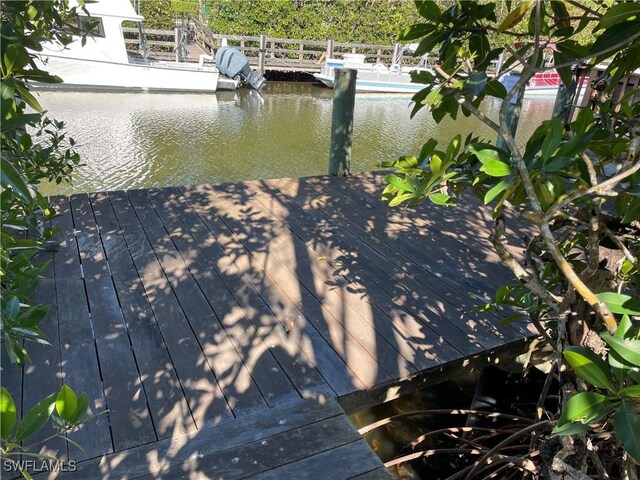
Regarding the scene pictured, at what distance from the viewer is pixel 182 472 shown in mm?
1441

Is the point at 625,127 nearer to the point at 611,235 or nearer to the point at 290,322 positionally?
the point at 611,235

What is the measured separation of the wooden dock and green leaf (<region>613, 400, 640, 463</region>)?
0.87 meters

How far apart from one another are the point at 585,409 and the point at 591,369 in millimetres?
73

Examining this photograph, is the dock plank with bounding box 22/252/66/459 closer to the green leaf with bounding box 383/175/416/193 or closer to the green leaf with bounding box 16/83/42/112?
the green leaf with bounding box 16/83/42/112

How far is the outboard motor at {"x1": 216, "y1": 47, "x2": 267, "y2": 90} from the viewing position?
11953 millimetres

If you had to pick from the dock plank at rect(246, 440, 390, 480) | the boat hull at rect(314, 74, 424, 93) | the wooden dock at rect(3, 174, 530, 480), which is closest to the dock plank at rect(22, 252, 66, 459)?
the wooden dock at rect(3, 174, 530, 480)

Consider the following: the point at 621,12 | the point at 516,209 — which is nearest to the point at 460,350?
the point at 516,209

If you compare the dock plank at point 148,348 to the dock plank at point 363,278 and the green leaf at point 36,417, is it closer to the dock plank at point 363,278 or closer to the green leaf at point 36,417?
the green leaf at point 36,417

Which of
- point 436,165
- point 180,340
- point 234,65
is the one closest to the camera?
point 436,165

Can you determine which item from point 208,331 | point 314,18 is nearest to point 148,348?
point 208,331

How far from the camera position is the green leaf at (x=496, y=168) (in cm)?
99

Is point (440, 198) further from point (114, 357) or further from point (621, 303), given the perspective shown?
point (114, 357)

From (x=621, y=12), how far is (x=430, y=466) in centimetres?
222

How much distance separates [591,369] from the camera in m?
0.88
